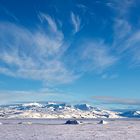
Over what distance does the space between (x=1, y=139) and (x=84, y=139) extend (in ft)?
42.6

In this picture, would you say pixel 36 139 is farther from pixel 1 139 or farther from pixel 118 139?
pixel 118 139

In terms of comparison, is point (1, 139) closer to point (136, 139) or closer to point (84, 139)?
point (84, 139)

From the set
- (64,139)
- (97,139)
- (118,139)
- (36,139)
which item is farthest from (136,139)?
(36,139)

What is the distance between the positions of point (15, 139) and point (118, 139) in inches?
645

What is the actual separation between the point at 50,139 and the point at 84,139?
5463 millimetres

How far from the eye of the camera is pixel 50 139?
1986 inches

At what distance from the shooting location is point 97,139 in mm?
50188

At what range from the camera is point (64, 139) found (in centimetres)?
5022

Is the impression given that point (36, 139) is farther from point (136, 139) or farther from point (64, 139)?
point (136, 139)

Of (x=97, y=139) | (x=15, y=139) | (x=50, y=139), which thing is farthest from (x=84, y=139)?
(x=15, y=139)

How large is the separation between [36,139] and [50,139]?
2317 millimetres

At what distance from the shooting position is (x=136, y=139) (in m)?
49.9

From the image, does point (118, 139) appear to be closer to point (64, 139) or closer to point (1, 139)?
point (64, 139)

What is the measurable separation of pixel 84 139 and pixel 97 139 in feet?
6.89
